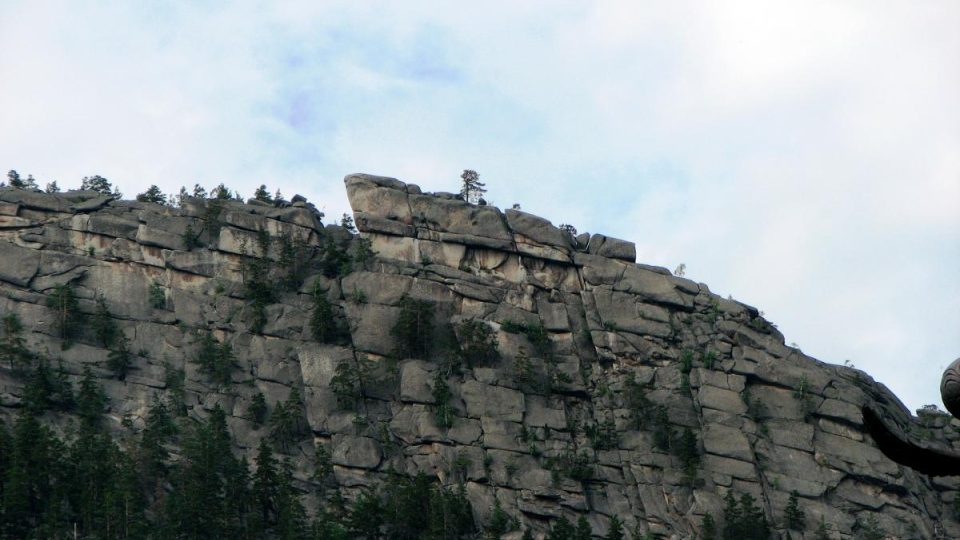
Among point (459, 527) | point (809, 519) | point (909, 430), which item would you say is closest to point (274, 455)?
point (459, 527)

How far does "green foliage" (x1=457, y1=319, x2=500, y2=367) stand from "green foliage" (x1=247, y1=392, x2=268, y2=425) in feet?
34.6

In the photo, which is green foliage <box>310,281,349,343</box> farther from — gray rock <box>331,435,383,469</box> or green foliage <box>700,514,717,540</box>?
green foliage <box>700,514,717,540</box>

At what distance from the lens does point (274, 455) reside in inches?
3105

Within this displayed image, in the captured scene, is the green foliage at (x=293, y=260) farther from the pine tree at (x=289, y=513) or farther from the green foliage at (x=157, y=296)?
the pine tree at (x=289, y=513)

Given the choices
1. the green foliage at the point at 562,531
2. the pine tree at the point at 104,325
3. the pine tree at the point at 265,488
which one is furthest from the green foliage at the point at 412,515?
the pine tree at the point at 104,325

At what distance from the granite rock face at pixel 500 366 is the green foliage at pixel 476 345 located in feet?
1.56

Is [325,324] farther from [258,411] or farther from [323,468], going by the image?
[323,468]

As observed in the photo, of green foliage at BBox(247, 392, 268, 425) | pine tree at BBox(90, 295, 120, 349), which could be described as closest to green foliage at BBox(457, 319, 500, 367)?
green foliage at BBox(247, 392, 268, 425)

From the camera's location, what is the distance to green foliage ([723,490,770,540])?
7744cm

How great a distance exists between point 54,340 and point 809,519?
121ft

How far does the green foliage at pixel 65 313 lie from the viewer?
83.4 metres

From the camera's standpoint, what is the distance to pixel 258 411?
80812 mm

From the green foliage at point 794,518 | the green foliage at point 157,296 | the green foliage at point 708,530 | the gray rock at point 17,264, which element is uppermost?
the gray rock at point 17,264

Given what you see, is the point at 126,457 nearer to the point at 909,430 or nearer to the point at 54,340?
the point at 54,340
